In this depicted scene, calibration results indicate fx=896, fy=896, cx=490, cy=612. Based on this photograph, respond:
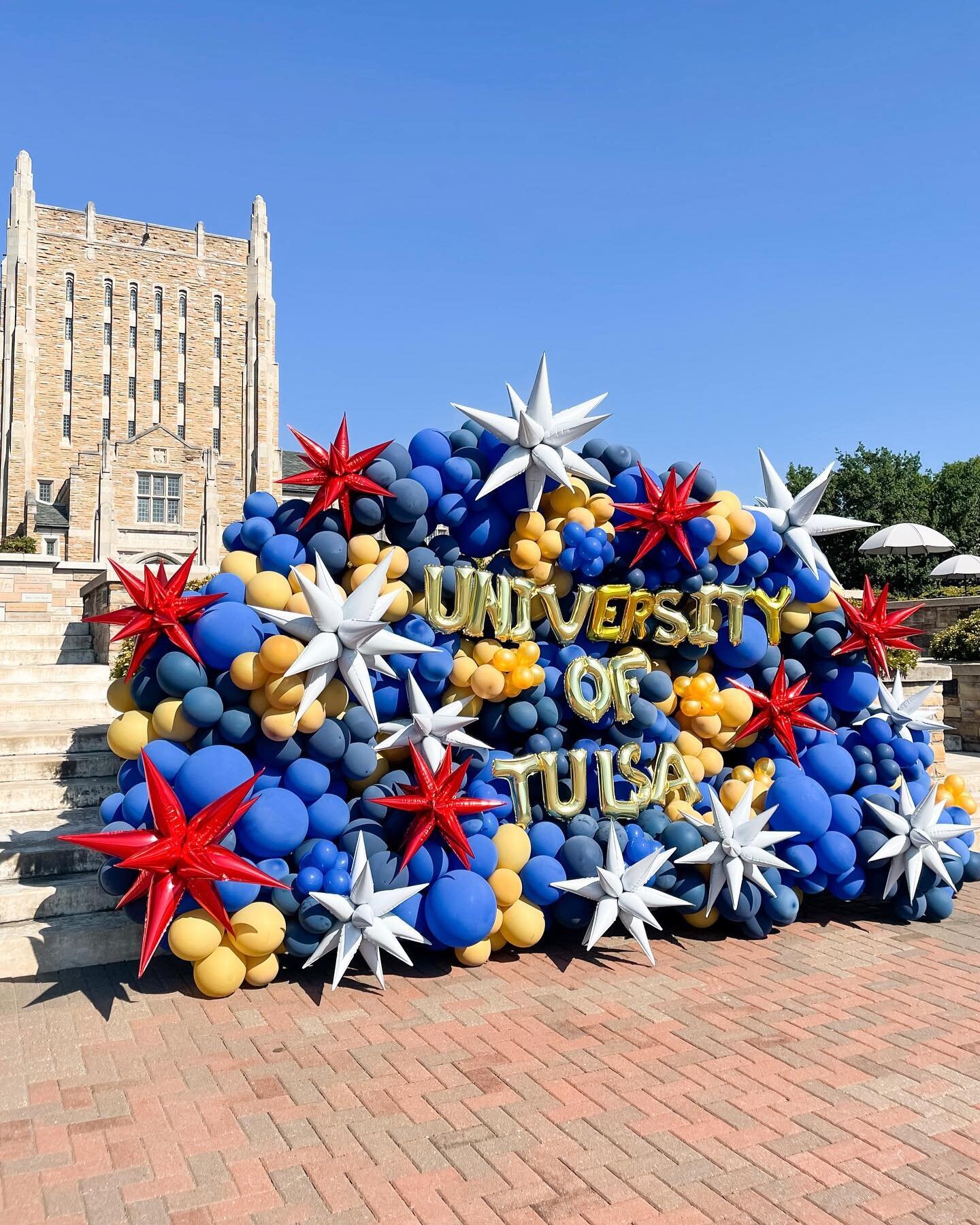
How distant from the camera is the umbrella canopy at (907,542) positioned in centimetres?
1864

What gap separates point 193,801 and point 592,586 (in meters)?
3.14

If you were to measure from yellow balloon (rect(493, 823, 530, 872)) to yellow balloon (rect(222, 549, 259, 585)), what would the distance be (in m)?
2.40

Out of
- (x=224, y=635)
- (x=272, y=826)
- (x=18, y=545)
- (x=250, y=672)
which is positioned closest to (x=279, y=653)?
(x=250, y=672)

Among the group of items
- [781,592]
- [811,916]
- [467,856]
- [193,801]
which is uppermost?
[781,592]

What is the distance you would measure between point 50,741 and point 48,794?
28.9 inches

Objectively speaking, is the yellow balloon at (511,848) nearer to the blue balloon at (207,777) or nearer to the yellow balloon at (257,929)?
the yellow balloon at (257,929)

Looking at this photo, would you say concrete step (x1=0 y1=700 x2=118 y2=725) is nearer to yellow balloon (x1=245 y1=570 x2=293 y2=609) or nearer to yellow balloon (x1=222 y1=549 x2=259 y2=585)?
yellow balloon (x1=222 y1=549 x2=259 y2=585)

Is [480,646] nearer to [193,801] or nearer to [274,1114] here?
[193,801]

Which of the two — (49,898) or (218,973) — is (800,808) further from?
(49,898)

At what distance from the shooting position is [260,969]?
5.40 m

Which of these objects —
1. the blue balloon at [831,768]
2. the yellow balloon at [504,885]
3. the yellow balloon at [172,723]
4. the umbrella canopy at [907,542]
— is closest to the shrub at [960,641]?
the umbrella canopy at [907,542]

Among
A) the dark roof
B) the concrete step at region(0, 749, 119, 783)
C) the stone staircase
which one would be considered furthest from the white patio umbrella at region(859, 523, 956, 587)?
the dark roof

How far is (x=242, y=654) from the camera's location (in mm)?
5516

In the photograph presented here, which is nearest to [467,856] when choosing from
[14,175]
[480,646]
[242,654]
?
[480,646]
